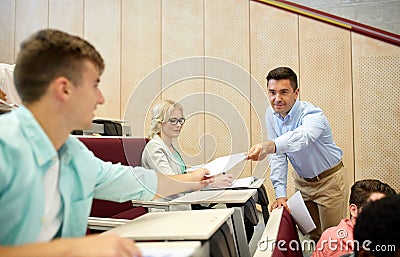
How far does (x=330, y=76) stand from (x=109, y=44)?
7.25ft

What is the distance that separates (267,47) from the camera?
3.73 metres

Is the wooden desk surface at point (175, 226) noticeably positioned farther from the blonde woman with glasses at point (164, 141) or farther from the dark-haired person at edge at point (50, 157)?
the blonde woman with glasses at point (164, 141)

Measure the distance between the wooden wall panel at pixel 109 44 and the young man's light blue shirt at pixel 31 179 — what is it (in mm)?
3319

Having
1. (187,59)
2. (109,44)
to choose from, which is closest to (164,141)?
(187,59)

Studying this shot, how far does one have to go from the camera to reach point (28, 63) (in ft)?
2.70

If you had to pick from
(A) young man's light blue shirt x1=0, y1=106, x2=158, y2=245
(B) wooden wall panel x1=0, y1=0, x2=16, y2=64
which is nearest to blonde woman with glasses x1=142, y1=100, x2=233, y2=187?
(A) young man's light blue shirt x1=0, y1=106, x2=158, y2=245

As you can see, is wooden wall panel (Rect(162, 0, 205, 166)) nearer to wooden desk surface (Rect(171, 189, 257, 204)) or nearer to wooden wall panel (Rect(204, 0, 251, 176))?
wooden wall panel (Rect(204, 0, 251, 176))

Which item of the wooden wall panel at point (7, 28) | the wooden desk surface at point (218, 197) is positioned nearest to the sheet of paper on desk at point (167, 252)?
the wooden desk surface at point (218, 197)

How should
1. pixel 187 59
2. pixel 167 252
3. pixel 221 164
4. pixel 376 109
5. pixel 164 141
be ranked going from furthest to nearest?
pixel 187 59
pixel 376 109
pixel 164 141
pixel 221 164
pixel 167 252

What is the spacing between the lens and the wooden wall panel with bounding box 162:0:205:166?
12.9 feet

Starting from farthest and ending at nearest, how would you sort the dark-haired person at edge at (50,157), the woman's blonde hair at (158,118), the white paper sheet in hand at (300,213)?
the woman's blonde hair at (158,118) → the white paper sheet in hand at (300,213) → the dark-haired person at edge at (50,157)

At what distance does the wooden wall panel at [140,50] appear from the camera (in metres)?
4.08

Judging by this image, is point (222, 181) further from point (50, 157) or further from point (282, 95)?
point (50, 157)

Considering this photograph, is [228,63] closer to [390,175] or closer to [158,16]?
[158,16]
